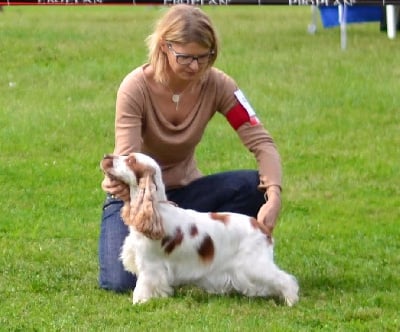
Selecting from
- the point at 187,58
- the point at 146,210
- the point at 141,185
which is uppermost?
the point at 187,58

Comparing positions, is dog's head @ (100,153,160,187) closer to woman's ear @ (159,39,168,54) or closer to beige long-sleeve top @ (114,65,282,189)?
beige long-sleeve top @ (114,65,282,189)

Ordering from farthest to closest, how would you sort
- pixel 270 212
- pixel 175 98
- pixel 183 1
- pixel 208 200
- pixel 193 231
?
pixel 183 1
pixel 208 200
pixel 175 98
pixel 270 212
pixel 193 231

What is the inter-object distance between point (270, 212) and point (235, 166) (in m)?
3.41

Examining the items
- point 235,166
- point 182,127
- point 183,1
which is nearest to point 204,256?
point 182,127

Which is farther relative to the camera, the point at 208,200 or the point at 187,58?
the point at 208,200

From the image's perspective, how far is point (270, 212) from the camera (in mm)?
5484

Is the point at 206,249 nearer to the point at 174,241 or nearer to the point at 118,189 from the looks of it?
the point at 174,241

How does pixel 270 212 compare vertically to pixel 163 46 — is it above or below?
below

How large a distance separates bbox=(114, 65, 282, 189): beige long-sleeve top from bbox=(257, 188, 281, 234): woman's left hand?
4.4 inches

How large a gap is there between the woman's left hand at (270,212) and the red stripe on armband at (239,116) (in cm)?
42

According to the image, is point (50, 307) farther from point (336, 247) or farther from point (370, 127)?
point (370, 127)

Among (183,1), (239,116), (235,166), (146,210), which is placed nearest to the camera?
(146,210)

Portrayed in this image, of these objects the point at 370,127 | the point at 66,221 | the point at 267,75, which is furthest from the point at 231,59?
the point at 66,221

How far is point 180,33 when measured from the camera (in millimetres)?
5285
